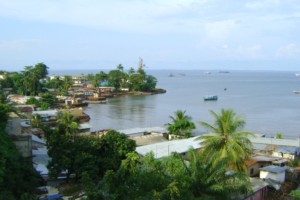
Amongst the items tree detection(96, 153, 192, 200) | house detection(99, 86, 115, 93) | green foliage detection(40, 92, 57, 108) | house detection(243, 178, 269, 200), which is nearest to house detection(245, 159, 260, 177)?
house detection(243, 178, 269, 200)

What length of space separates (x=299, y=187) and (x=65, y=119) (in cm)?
1336

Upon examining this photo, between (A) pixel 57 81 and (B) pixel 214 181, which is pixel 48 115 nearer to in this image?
(B) pixel 214 181

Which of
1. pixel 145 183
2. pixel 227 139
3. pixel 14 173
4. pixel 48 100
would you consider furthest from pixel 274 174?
pixel 48 100

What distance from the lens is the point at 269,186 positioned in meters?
13.4

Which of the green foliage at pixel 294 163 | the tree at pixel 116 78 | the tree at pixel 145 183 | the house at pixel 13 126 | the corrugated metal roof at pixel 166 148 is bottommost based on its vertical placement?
the green foliage at pixel 294 163

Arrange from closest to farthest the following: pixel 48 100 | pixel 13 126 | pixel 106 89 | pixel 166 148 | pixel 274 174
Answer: pixel 274 174 → pixel 13 126 → pixel 166 148 → pixel 48 100 → pixel 106 89

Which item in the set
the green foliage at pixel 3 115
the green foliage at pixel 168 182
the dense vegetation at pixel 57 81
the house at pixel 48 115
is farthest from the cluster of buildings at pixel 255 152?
the dense vegetation at pixel 57 81

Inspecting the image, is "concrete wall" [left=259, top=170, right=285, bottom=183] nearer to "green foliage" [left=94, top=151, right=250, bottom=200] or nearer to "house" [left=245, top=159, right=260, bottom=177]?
"house" [left=245, top=159, right=260, bottom=177]

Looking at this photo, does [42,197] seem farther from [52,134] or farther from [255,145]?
[255,145]

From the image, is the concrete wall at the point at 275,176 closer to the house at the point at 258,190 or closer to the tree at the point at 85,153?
the house at the point at 258,190

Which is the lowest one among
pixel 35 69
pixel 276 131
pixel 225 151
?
pixel 276 131

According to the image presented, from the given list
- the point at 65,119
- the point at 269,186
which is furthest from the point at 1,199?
the point at 65,119

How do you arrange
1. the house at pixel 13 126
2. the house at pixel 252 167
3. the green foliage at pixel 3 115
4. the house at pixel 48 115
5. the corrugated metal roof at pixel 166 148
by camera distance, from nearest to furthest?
the green foliage at pixel 3 115
the house at pixel 13 126
the house at pixel 252 167
the corrugated metal roof at pixel 166 148
the house at pixel 48 115

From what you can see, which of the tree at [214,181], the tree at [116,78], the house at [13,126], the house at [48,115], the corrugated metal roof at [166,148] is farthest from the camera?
the tree at [116,78]
